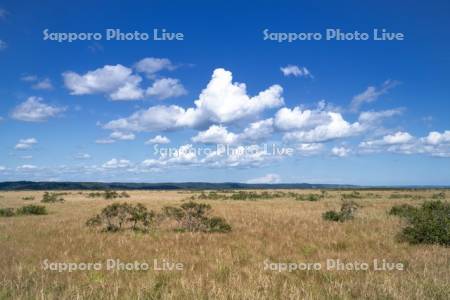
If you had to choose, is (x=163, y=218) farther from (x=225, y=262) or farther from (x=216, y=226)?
(x=225, y=262)

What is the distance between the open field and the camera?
7.42 metres

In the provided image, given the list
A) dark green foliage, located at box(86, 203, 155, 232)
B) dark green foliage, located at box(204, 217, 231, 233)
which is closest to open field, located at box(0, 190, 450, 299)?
dark green foliage, located at box(204, 217, 231, 233)

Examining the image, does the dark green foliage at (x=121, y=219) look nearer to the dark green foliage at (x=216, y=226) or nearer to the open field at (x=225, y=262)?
the open field at (x=225, y=262)

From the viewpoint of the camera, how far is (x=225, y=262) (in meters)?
10.2

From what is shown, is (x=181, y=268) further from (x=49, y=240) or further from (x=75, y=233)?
(x=75, y=233)

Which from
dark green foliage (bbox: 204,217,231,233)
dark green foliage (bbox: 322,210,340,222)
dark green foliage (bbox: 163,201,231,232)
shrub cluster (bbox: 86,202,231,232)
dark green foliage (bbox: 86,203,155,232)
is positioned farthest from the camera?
dark green foliage (bbox: 322,210,340,222)

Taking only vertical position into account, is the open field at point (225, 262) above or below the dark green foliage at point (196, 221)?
below

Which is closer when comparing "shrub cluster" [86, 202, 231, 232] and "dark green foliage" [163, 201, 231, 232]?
"dark green foliage" [163, 201, 231, 232]

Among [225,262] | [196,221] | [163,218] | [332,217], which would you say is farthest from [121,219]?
[332,217]

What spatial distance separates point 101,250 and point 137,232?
4265mm

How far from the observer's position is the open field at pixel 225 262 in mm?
7422

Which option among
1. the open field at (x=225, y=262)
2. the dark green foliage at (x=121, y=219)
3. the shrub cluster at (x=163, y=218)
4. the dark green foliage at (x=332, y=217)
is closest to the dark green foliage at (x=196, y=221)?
the shrub cluster at (x=163, y=218)

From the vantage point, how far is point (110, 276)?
8.85 m

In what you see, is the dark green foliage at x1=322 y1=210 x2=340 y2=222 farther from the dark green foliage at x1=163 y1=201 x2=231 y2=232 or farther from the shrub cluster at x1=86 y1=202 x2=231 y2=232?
the dark green foliage at x1=163 y1=201 x2=231 y2=232
